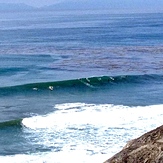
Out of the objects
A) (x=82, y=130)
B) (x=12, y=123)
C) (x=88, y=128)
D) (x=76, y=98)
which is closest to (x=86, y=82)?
(x=76, y=98)

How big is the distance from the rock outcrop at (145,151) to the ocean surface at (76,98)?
13095mm

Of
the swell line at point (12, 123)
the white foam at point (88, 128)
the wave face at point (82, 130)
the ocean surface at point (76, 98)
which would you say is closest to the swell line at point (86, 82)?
the ocean surface at point (76, 98)

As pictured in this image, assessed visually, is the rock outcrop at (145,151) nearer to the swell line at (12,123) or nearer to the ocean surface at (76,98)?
the ocean surface at (76,98)

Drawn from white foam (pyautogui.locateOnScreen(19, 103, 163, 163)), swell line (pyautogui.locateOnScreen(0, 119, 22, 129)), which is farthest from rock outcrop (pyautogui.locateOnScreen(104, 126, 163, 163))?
swell line (pyautogui.locateOnScreen(0, 119, 22, 129))

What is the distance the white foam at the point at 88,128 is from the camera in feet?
72.8

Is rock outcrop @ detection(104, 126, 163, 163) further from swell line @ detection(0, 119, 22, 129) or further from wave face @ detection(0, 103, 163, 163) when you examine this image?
swell line @ detection(0, 119, 22, 129)

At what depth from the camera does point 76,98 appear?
38594 mm

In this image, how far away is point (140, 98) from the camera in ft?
120

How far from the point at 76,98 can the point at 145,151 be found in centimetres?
3106

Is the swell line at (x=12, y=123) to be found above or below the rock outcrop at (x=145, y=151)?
below

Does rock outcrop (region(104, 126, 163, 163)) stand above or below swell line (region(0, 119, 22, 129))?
above

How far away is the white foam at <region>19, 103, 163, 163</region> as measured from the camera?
22203 millimetres

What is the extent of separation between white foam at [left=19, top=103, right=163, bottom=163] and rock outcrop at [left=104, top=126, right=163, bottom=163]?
13.1m

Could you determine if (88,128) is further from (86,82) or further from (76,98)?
(86,82)
